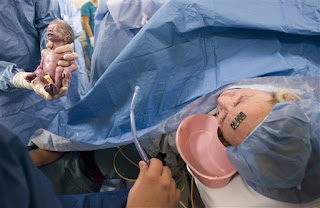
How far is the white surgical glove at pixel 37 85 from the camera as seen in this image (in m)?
0.84

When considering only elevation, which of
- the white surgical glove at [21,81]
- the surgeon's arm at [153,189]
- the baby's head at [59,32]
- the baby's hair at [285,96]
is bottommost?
the surgeon's arm at [153,189]

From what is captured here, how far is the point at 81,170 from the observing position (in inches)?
39.2

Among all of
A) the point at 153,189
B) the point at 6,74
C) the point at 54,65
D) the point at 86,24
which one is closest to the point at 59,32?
the point at 54,65

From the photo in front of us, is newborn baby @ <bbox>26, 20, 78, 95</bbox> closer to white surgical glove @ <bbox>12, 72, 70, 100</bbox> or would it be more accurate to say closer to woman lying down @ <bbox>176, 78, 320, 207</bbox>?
white surgical glove @ <bbox>12, 72, 70, 100</bbox>

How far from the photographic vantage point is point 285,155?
572 millimetres

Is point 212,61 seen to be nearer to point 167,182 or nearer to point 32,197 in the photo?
point 167,182

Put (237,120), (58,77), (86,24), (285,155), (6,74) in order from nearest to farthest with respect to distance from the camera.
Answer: (285,155)
(237,120)
(58,77)
(6,74)
(86,24)

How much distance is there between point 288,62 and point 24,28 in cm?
114

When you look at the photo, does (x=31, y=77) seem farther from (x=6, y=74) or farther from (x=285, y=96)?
(x=285, y=96)

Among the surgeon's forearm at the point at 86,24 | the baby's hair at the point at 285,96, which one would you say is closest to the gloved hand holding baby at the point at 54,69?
the baby's hair at the point at 285,96

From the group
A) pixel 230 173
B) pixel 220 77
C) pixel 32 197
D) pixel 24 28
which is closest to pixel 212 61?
Result: pixel 220 77

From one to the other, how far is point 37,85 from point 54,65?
0.35ft

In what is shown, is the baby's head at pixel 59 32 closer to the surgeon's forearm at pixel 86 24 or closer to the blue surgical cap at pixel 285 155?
the blue surgical cap at pixel 285 155

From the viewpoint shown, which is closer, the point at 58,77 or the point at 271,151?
the point at 271,151
